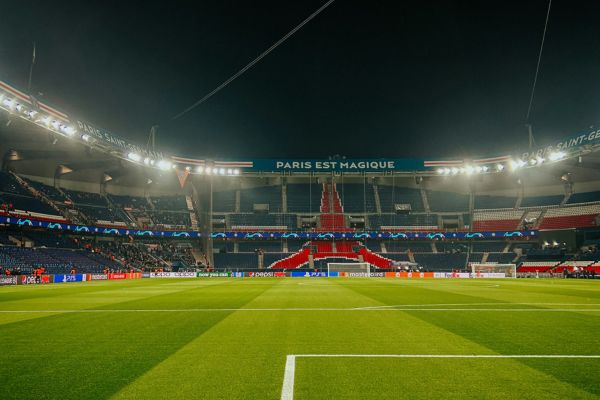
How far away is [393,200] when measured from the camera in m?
72.2

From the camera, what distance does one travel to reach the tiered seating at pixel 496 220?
2489 inches

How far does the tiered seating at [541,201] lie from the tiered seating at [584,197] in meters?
1.74

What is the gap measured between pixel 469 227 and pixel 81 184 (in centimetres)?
6029

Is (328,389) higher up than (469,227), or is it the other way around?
(469,227)

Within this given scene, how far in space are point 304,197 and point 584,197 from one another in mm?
43227

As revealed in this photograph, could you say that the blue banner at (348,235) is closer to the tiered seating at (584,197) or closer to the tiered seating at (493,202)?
the tiered seating at (493,202)

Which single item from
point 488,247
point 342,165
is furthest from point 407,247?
point 342,165

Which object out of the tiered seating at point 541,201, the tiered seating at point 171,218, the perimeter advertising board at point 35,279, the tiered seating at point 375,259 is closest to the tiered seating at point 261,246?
the tiered seating at point 171,218

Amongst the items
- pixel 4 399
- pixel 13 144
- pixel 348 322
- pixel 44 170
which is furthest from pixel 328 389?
pixel 44 170

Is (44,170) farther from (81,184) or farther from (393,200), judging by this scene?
(393,200)

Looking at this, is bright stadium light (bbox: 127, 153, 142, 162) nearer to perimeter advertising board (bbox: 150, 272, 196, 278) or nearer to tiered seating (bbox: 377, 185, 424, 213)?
perimeter advertising board (bbox: 150, 272, 196, 278)

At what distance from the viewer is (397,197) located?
72875 millimetres

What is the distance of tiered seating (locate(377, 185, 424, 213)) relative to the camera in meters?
70.9

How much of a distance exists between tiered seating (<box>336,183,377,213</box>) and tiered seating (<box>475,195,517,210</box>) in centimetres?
1772
